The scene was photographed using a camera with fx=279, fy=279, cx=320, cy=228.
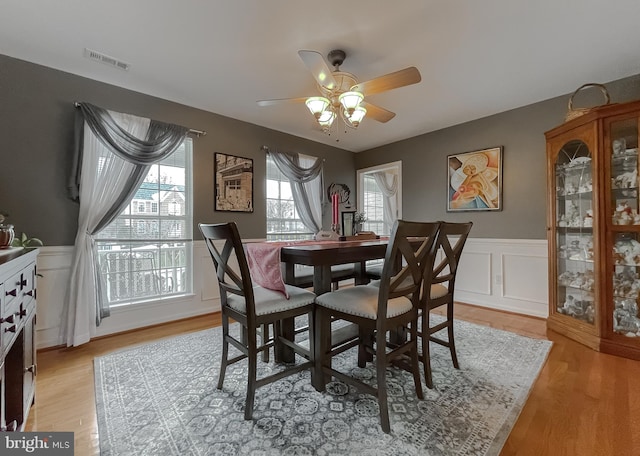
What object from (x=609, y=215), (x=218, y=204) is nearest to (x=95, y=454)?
(x=218, y=204)

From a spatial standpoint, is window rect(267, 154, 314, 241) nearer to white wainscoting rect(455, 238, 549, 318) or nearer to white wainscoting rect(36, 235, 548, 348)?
white wainscoting rect(36, 235, 548, 348)

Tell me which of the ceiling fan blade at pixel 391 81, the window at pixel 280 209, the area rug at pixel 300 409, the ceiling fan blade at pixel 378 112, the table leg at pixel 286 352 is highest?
the ceiling fan blade at pixel 378 112

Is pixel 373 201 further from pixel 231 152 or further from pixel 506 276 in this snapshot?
pixel 231 152

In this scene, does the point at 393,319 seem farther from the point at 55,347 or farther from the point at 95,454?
the point at 55,347

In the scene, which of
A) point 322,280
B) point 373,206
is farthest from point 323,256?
point 373,206

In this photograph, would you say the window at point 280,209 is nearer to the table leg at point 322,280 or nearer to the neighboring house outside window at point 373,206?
the neighboring house outside window at point 373,206

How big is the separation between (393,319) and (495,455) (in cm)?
71

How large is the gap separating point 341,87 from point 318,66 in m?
0.53

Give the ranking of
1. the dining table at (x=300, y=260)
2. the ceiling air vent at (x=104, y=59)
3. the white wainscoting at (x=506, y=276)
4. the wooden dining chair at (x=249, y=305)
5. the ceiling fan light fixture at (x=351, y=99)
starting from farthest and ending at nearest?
the white wainscoting at (x=506, y=276) < the ceiling air vent at (x=104, y=59) < the ceiling fan light fixture at (x=351, y=99) < the dining table at (x=300, y=260) < the wooden dining chair at (x=249, y=305)

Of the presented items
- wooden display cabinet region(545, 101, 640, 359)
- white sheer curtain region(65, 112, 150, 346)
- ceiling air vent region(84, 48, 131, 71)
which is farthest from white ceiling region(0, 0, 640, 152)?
white sheer curtain region(65, 112, 150, 346)

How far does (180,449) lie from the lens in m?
1.31

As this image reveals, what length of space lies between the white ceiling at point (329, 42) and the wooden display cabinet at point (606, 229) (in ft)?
1.91

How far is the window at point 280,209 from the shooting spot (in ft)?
13.2

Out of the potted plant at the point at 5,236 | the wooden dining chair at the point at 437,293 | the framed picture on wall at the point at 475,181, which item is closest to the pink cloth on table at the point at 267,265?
the wooden dining chair at the point at 437,293
